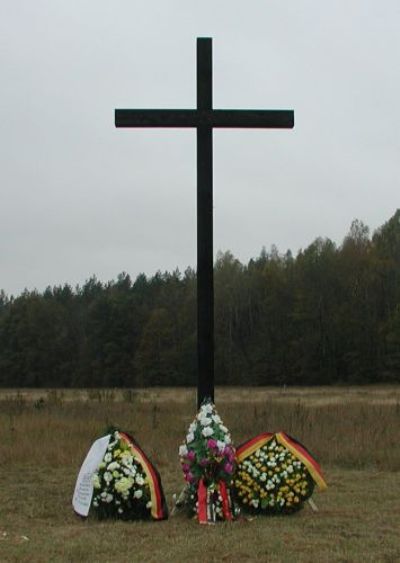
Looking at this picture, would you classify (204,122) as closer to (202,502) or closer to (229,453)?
(229,453)

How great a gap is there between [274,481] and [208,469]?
695mm

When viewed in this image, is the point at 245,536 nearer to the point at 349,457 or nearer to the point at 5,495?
the point at 5,495

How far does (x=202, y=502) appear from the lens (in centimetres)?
757

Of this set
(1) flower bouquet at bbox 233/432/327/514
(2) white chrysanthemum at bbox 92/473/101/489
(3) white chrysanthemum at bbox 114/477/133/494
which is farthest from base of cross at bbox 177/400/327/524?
(2) white chrysanthemum at bbox 92/473/101/489

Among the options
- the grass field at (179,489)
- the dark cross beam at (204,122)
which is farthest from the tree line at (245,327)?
the dark cross beam at (204,122)

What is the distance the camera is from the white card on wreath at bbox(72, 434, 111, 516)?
790 cm

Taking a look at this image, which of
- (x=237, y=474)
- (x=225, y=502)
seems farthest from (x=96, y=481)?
(x=237, y=474)

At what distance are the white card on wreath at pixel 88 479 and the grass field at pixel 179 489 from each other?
6.4 inches

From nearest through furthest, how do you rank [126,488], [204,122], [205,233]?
[126,488]
[205,233]
[204,122]

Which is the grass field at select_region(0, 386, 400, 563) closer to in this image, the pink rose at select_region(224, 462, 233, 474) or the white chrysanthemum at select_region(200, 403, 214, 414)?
the pink rose at select_region(224, 462, 233, 474)

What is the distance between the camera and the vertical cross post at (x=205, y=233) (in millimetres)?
8500

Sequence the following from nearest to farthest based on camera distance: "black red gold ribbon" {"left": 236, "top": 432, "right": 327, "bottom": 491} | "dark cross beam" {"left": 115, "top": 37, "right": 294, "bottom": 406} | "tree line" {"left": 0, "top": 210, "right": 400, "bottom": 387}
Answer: "black red gold ribbon" {"left": 236, "top": 432, "right": 327, "bottom": 491} < "dark cross beam" {"left": 115, "top": 37, "right": 294, "bottom": 406} < "tree line" {"left": 0, "top": 210, "right": 400, "bottom": 387}

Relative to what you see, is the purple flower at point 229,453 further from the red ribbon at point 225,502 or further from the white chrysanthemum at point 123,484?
the white chrysanthemum at point 123,484

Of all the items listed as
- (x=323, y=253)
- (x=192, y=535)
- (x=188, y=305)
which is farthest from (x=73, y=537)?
(x=188, y=305)
